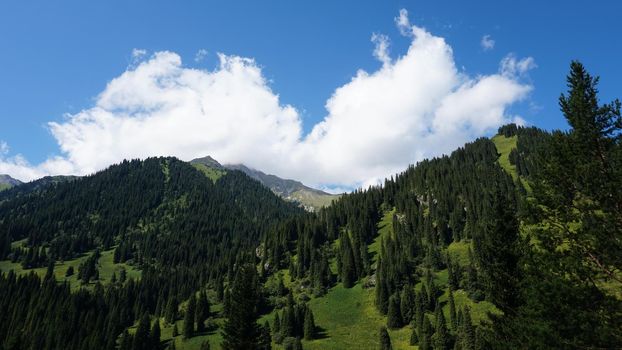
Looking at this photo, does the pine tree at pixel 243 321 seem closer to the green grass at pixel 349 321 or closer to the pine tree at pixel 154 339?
the green grass at pixel 349 321

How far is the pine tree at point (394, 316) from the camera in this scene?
10452 cm

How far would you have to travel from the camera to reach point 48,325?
133000 millimetres

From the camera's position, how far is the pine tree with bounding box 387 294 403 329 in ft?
343

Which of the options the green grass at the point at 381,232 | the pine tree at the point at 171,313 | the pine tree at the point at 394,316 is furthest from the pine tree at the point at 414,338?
the pine tree at the point at 171,313

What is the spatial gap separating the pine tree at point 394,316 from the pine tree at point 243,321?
69647 mm

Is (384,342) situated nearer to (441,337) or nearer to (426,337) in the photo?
(426,337)

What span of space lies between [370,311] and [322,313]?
48.8ft

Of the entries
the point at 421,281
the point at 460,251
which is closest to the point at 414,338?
the point at 421,281

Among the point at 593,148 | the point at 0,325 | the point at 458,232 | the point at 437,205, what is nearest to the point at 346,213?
the point at 437,205

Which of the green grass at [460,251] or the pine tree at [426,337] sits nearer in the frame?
the pine tree at [426,337]

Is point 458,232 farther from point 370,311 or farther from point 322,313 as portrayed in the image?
point 322,313

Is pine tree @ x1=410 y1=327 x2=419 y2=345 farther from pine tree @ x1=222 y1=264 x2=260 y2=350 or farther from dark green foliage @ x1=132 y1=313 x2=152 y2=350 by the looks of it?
dark green foliage @ x1=132 y1=313 x2=152 y2=350

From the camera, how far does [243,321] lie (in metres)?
43.7

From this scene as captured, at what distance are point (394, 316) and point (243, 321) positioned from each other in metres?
72.2
